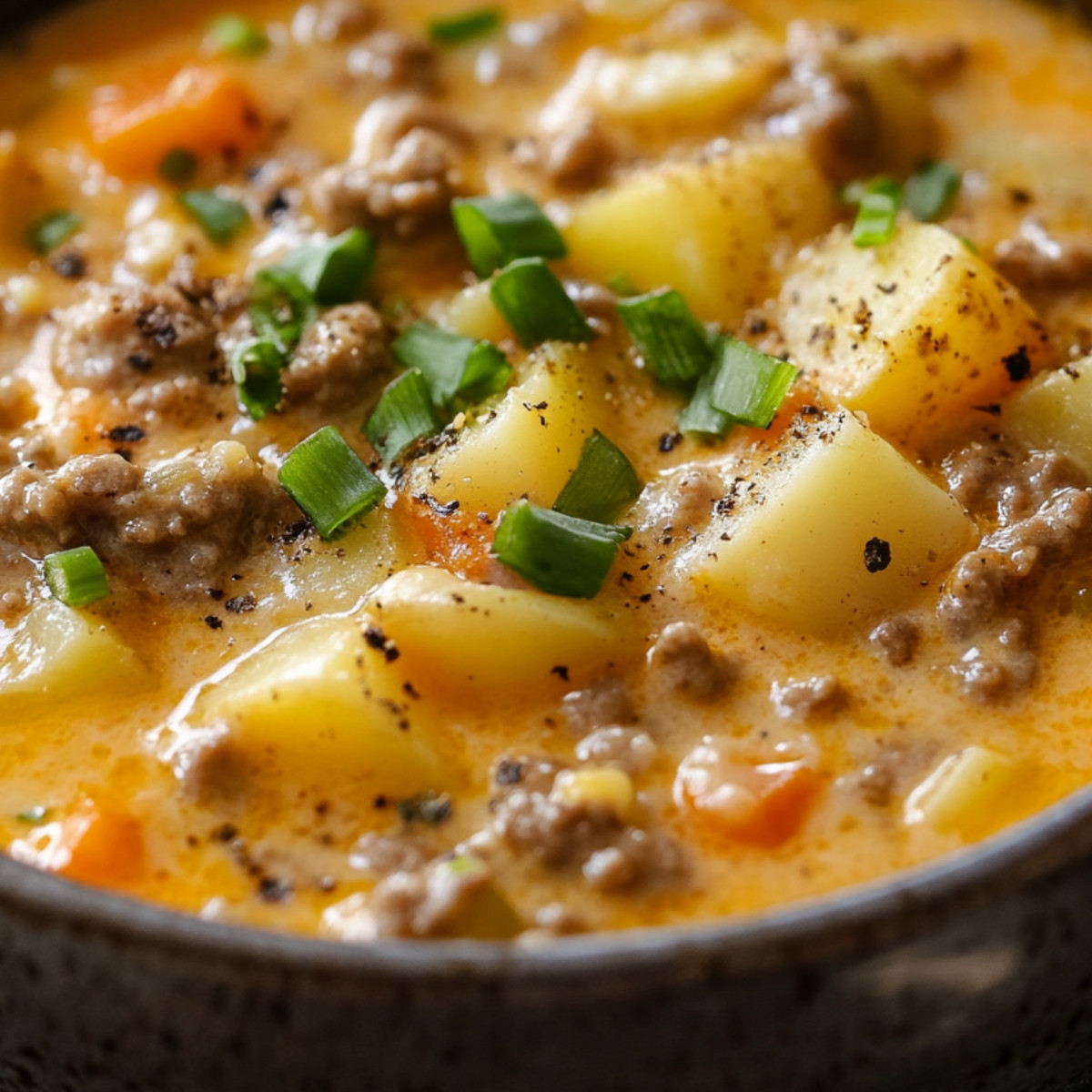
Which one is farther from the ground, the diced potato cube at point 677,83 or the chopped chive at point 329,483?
the diced potato cube at point 677,83

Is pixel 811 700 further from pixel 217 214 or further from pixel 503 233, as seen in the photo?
pixel 217 214

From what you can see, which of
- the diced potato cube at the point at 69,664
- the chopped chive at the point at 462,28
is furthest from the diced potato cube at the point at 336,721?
the chopped chive at the point at 462,28

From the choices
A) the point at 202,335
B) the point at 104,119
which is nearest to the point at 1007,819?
the point at 202,335

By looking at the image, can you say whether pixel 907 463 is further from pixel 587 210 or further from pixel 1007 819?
pixel 587 210

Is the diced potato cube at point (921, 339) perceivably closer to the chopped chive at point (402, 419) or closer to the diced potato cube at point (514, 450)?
the diced potato cube at point (514, 450)

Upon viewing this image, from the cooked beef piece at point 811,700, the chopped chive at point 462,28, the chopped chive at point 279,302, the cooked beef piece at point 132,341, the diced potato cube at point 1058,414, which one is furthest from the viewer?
the chopped chive at point 462,28

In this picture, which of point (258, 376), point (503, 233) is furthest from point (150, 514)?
point (503, 233)
